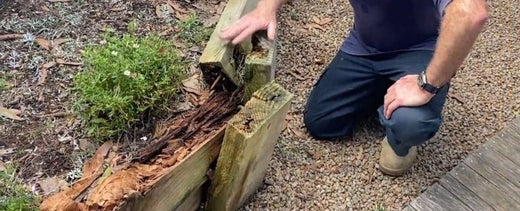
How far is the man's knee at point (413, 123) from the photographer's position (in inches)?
114

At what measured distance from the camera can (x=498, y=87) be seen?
3.70m

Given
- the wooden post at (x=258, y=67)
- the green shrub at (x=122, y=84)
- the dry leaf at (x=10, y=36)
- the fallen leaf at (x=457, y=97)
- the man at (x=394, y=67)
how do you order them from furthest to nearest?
1. the fallen leaf at (x=457, y=97)
2. the dry leaf at (x=10, y=36)
3. the green shrub at (x=122, y=84)
4. the wooden post at (x=258, y=67)
5. the man at (x=394, y=67)

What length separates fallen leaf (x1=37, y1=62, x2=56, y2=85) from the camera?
10.3 ft

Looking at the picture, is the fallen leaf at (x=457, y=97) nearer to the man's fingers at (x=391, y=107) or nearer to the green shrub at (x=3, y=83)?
the man's fingers at (x=391, y=107)

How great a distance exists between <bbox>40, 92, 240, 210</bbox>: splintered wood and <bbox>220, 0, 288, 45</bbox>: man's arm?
0.22 meters

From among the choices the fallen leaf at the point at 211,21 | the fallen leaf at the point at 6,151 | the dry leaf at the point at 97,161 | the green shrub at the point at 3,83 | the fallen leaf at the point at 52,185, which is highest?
the green shrub at the point at 3,83

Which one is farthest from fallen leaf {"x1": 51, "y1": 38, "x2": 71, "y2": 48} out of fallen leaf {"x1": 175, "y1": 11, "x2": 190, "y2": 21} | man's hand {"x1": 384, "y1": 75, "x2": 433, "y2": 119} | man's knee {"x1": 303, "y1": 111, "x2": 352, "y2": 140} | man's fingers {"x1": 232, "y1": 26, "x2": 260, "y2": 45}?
man's hand {"x1": 384, "y1": 75, "x2": 433, "y2": 119}

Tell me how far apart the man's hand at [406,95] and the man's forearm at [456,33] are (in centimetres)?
A: 12

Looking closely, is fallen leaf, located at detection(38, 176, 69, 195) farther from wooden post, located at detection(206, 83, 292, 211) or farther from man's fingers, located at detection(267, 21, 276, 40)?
man's fingers, located at detection(267, 21, 276, 40)

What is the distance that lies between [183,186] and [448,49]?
1.03 meters

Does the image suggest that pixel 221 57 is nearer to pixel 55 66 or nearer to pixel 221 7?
pixel 55 66

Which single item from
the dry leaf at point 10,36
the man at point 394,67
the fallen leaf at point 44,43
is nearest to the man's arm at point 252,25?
the man at point 394,67

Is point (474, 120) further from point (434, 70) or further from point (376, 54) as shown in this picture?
point (434, 70)

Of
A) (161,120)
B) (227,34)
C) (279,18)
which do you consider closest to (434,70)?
(227,34)
